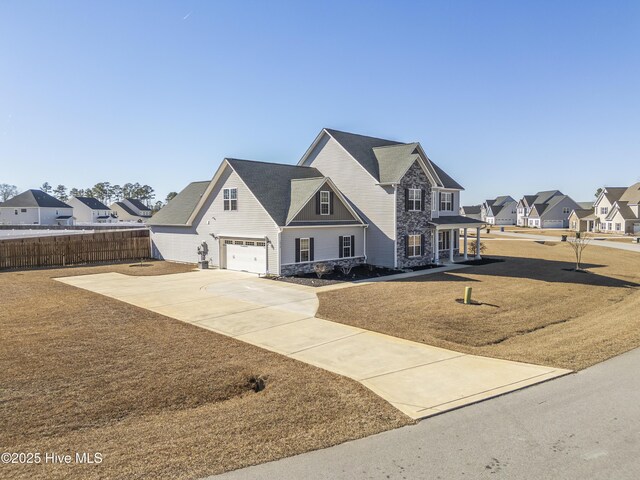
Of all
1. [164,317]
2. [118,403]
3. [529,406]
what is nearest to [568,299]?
[529,406]

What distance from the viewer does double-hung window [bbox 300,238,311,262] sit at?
972 inches

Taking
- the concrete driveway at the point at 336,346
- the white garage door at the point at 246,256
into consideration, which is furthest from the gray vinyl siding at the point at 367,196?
the concrete driveway at the point at 336,346

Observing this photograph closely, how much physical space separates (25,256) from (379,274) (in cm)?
2321

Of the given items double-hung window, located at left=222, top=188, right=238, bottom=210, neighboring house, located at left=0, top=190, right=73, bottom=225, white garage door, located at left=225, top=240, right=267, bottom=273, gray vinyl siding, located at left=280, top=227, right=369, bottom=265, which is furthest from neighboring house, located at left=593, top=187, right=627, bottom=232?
neighboring house, located at left=0, top=190, right=73, bottom=225

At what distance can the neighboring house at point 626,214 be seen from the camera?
68.9 metres

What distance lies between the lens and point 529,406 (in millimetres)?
7637

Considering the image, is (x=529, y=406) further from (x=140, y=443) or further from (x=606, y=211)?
Result: (x=606, y=211)

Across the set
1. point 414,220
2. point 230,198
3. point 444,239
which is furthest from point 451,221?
point 230,198

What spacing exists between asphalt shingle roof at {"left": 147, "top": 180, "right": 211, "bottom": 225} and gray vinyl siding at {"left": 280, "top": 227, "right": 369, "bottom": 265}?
10231 mm

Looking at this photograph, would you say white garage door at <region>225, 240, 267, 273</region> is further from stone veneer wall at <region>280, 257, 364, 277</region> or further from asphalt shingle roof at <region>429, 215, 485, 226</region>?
asphalt shingle roof at <region>429, 215, 485, 226</region>

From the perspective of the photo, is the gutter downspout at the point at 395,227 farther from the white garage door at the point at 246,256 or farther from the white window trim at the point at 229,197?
the white window trim at the point at 229,197

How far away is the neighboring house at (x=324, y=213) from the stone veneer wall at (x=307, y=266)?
6cm

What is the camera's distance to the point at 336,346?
37.8 ft

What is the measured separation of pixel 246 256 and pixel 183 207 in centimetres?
995
